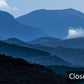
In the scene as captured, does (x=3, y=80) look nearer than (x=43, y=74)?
Yes

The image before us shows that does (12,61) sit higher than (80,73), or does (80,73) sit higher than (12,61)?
(12,61)

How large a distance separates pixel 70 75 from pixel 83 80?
1522 mm

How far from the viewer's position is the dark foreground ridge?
3269 centimetres

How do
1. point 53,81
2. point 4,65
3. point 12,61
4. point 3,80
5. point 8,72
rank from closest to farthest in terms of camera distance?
1. point 3,80
2. point 53,81
3. point 8,72
4. point 4,65
5. point 12,61

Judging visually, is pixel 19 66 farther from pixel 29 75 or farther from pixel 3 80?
pixel 3 80

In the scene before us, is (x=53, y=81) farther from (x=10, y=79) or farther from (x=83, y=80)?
(x=83, y=80)

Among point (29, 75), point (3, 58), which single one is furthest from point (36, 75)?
point (3, 58)

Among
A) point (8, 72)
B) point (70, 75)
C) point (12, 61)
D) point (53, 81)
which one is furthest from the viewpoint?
point (12, 61)

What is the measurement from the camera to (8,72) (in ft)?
120

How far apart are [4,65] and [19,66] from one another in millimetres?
2394

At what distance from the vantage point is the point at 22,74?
36.3m

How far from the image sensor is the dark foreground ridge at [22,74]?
32.7 m

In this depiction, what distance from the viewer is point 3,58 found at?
1751 inches

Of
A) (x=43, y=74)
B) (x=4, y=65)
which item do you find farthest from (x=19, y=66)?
(x=43, y=74)
